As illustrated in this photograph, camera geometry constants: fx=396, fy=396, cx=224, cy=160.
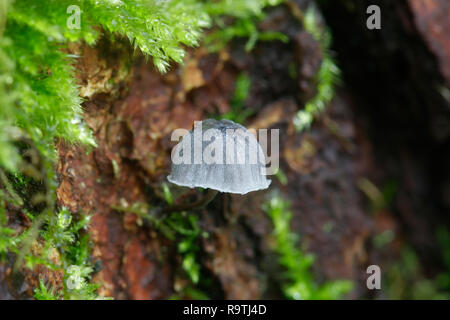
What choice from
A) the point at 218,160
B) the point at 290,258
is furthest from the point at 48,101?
the point at 290,258

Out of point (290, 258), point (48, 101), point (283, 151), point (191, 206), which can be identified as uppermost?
point (283, 151)

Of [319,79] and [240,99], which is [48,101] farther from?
[319,79]

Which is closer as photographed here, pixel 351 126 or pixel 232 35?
pixel 232 35

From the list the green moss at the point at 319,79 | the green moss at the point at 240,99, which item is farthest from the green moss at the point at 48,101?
the green moss at the point at 319,79

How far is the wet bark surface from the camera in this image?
5.60 feet

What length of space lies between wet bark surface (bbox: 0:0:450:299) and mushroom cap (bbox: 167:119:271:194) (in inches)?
15.1

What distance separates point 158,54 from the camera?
4.69 feet

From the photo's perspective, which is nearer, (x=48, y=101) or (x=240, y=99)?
(x=48, y=101)

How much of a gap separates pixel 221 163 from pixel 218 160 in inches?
0.6

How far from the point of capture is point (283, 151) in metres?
2.33

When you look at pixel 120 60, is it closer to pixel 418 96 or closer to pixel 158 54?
pixel 158 54

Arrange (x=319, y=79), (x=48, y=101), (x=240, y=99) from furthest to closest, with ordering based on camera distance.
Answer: (x=319, y=79)
(x=240, y=99)
(x=48, y=101)
